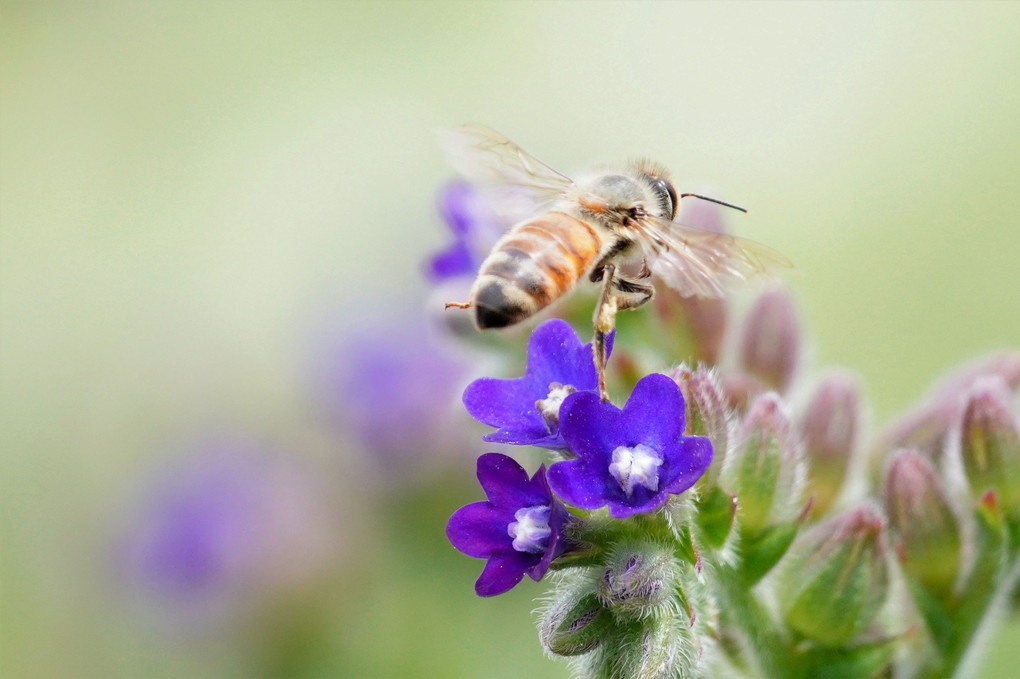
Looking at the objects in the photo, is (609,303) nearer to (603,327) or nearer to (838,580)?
(603,327)

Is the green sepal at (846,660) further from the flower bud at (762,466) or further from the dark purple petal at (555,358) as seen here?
the dark purple petal at (555,358)

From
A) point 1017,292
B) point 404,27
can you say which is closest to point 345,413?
point 1017,292

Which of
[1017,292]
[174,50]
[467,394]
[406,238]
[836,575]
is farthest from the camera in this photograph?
[174,50]

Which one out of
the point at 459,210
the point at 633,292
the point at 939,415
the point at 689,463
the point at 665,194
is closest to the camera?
the point at 689,463

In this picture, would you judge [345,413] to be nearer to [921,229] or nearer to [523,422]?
[523,422]

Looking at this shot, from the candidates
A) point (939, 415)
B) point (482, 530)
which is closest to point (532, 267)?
point (482, 530)

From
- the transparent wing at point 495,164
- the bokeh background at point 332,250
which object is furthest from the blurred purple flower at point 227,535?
the transparent wing at point 495,164

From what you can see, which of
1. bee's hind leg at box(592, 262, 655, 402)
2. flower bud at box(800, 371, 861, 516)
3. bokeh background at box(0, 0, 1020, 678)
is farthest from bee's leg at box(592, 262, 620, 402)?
bokeh background at box(0, 0, 1020, 678)
